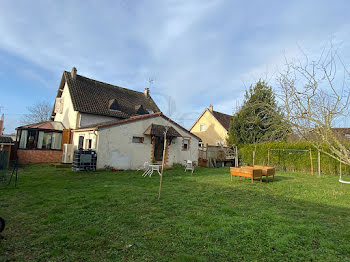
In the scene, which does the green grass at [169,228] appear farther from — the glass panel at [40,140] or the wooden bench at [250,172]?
the glass panel at [40,140]

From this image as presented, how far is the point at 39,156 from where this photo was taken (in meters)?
16.4

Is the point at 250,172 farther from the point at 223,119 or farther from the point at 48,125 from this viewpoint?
the point at 223,119

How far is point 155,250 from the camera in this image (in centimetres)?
336

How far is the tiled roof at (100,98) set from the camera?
18266 millimetres

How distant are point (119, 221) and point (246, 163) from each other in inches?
703

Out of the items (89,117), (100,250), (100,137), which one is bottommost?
(100,250)

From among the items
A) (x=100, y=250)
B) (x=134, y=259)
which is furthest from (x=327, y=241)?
(x=100, y=250)

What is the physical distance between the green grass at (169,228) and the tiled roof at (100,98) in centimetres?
1234

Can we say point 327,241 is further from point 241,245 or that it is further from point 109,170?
point 109,170

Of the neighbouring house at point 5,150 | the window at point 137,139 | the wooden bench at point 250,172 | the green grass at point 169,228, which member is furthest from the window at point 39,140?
the wooden bench at point 250,172

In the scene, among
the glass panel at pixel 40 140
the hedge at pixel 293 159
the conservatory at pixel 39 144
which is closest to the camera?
the hedge at pixel 293 159

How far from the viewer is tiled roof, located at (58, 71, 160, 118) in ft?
59.9

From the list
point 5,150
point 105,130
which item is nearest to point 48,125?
point 5,150

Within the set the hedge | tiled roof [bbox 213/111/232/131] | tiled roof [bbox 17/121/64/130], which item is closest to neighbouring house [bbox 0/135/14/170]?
tiled roof [bbox 17/121/64/130]
